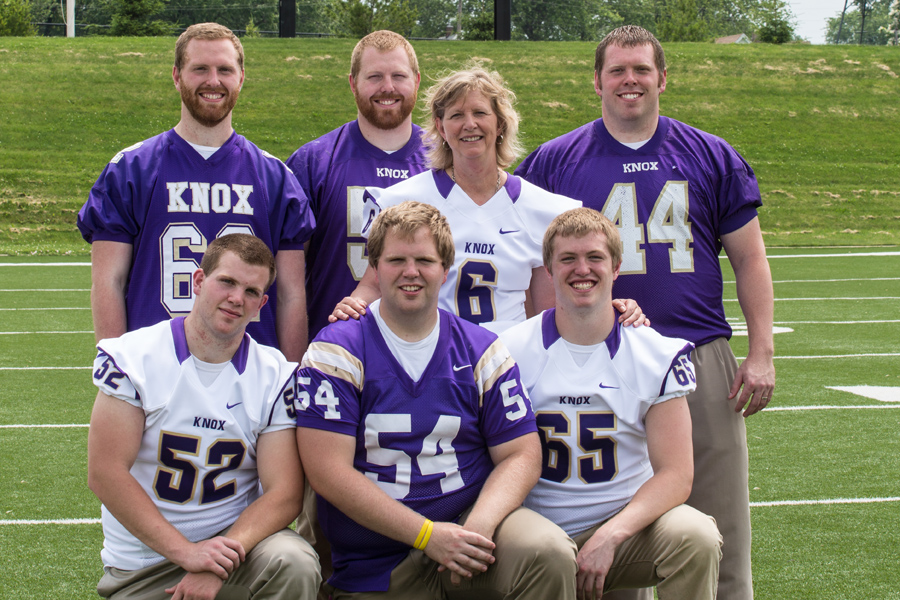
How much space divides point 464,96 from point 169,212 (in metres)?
1.19

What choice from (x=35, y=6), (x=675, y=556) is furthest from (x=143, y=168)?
(x=35, y=6)

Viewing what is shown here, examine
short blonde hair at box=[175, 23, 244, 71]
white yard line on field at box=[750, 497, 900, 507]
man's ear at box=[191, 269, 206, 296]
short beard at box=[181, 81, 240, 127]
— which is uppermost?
short blonde hair at box=[175, 23, 244, 71]

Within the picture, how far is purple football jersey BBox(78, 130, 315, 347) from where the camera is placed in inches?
125

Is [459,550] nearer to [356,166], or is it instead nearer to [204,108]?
[356,166]

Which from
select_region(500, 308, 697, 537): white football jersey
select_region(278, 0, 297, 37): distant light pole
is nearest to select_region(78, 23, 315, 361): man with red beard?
select_region(500, 308, 697, 537): white football jersey

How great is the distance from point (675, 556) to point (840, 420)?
4.25 metres

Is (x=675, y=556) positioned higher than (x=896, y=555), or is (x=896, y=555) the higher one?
(x=675, y=556)

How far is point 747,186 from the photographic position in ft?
11.1

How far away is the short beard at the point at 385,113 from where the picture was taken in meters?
3.62

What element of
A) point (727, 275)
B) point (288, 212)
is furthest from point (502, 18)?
point (288, 212)

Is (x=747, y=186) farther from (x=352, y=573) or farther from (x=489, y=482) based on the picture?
(x=352, y=573)

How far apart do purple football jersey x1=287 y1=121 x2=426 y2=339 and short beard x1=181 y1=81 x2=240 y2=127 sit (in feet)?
1.53

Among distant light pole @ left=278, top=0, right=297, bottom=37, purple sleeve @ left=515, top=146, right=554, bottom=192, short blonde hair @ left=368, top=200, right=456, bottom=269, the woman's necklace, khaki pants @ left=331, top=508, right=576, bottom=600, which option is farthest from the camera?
distant light pole @ left=278, top=0, right=297, bottom=37

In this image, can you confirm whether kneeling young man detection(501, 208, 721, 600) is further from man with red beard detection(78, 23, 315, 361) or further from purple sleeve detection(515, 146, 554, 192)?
man with red beard detection(78, 23, 315, 361)
